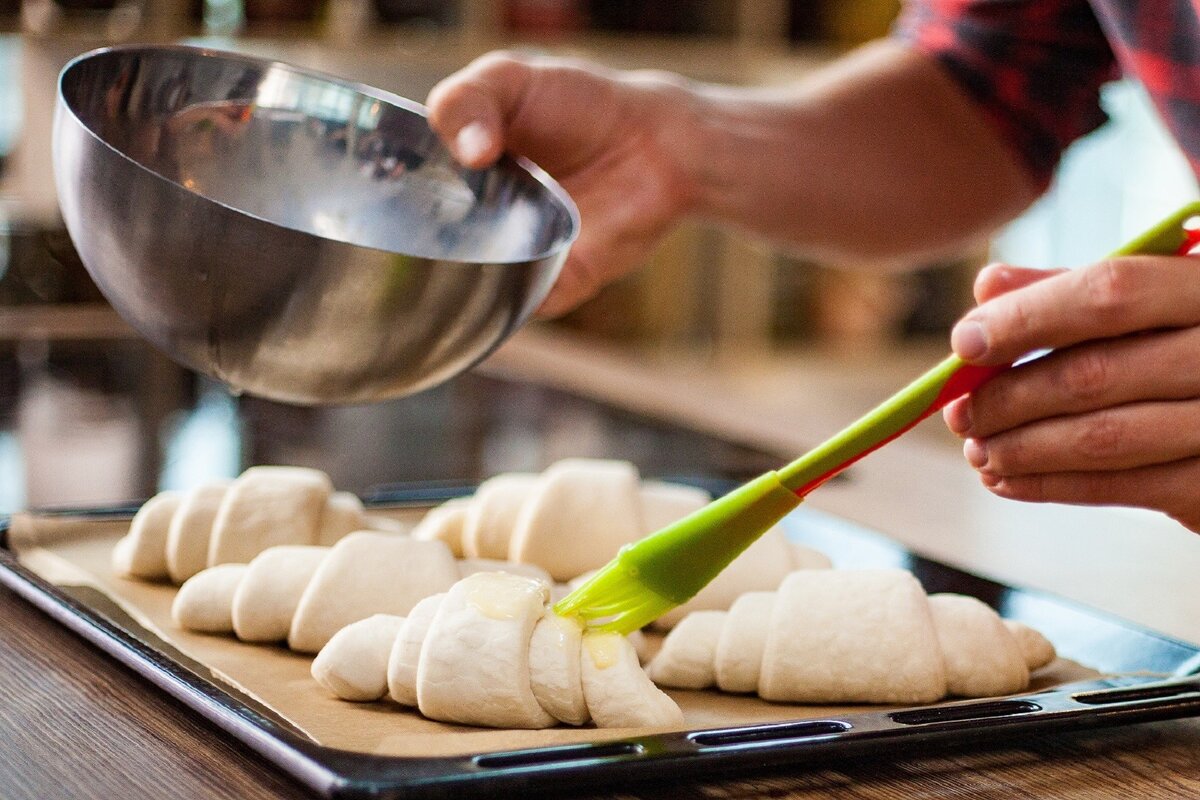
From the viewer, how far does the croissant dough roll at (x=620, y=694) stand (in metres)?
0.59

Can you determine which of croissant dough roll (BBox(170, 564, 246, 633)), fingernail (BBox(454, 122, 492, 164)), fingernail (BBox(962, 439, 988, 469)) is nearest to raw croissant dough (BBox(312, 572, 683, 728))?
croissant dough roll (BBox(170, 564, 246, 633))

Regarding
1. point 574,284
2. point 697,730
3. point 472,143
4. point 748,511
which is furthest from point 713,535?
point 574,284

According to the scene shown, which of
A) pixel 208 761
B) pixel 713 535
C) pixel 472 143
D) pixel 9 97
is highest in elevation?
pixel 9 97

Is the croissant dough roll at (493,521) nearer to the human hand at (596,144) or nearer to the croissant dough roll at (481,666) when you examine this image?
the human hand at (596,144)

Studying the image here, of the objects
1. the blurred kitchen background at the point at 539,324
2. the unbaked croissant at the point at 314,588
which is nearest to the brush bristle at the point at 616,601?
the unbaked croissant at the point at 314,588

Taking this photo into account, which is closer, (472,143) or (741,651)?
(741,651)

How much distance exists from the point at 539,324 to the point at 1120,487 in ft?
6.93

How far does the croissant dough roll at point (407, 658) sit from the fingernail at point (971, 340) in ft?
0.88


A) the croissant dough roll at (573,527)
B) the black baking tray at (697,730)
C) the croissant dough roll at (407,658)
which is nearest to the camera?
the black baking tray at (697,730)

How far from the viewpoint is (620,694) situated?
1.95ft

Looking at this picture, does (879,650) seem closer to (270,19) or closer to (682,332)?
(270,19)

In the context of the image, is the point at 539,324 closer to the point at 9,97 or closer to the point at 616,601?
the point at 9,97

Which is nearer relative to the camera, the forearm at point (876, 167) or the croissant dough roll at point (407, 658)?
the croissant dough roll at point (407, 658)

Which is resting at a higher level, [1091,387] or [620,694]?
[1091,387]
